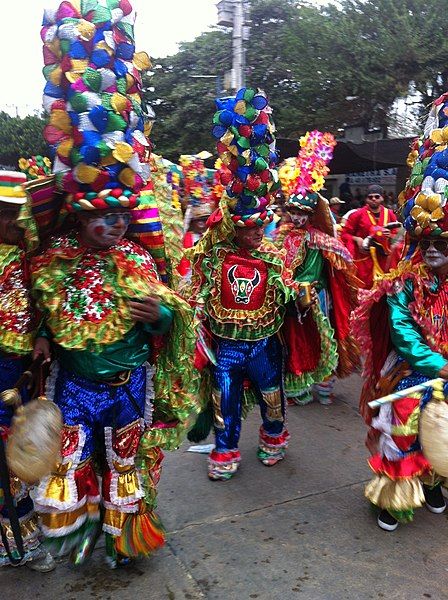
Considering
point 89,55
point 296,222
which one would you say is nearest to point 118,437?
point 89,55

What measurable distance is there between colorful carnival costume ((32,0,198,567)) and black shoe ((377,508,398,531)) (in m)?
1.21

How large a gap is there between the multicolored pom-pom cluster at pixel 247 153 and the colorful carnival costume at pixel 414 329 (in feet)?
2.67

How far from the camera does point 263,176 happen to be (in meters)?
3.47

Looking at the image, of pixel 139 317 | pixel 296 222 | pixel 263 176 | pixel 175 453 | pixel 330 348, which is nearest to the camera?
pixel 139 317

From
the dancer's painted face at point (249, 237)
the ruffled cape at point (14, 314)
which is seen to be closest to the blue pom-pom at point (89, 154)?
the ruffled cape at point (14, 314)

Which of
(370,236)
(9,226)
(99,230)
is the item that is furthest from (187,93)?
(99,230)

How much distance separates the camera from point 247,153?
3439 millimetres

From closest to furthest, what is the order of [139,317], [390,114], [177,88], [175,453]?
1. [139,317]
2. [175,453]
3. [390,114]
4. [177,88]

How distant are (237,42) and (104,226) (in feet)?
32.7

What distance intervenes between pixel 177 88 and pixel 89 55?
1931 cm

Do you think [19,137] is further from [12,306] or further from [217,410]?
[12,306]

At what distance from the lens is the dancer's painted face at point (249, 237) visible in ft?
11.8

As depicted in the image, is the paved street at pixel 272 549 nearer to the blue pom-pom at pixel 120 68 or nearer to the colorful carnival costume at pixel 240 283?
the colorful carnival costume at pixel 240 283

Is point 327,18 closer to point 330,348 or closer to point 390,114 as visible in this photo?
point 390,114
